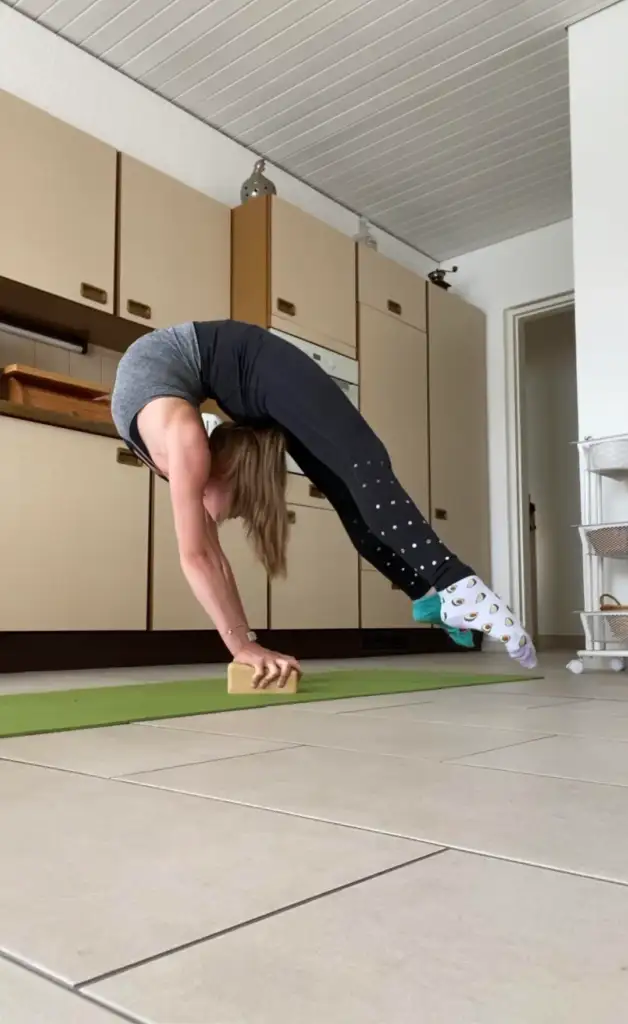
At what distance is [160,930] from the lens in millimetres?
481

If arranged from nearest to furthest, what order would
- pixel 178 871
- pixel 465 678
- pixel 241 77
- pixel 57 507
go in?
pixel 178 871 → pixel 465 678 → pixel 57 507 → pixel 241 77

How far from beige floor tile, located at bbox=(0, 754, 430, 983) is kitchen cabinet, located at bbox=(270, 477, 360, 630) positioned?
299 cm

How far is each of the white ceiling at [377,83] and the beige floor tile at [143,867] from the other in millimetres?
3573

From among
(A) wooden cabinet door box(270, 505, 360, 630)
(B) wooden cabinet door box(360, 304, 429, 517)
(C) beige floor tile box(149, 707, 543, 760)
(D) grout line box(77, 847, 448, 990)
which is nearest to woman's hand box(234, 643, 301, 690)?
(C) beige floor tile box(149, 707, 543, 760)

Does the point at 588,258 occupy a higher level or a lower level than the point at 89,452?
higher

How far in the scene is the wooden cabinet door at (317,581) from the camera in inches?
152

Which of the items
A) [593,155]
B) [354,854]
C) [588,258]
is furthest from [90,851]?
[593,155]

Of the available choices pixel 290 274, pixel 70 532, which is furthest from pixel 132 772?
pixel 290 274

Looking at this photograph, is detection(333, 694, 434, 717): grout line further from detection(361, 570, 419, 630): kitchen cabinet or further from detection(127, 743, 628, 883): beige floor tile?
detection(361, 570, 419, 630): kitchen cabinet

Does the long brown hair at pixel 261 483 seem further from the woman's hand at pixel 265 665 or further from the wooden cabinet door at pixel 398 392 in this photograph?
the wooden cabinet door at pixel 398 392

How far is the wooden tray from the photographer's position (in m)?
3.17

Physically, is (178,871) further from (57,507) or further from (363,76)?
(363,76)

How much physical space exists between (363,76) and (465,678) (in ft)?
9.41

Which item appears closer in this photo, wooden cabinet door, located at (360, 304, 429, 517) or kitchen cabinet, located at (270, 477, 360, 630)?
kitchen cabinet, located at (270, 477, 360, 630)
